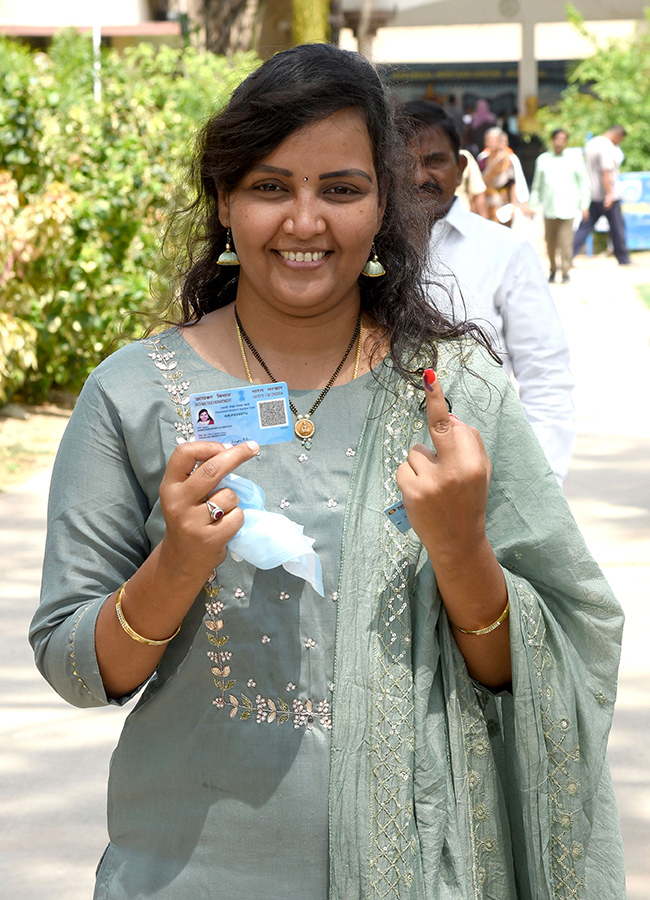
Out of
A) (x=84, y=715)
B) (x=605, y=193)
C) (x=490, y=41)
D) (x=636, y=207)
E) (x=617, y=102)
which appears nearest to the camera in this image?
(x=84, y=715)

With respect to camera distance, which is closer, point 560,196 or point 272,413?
point 272,413

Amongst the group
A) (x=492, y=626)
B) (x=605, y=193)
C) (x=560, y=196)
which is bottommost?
(x=605, y=193)

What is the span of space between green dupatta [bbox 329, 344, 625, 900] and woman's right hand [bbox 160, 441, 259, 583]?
0.71 ft

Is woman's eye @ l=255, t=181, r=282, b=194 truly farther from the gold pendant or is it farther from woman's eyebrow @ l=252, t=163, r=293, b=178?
the gold pendant

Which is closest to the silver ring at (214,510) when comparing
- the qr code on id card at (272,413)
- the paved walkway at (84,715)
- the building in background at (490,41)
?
the qr code on id card at (272,413)

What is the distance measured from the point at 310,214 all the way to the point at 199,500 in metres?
0.44

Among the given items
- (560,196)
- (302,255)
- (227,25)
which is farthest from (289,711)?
(227,25)

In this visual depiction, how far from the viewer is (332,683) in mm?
1734

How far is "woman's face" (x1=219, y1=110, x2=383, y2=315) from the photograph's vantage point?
5.74ft

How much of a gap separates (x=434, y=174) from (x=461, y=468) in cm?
276

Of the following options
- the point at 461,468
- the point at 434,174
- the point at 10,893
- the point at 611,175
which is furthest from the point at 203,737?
the point at 611,175

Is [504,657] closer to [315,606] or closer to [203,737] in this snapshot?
[315,606]

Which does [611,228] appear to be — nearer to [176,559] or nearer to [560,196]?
[560,196]

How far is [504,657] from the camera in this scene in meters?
1.79
